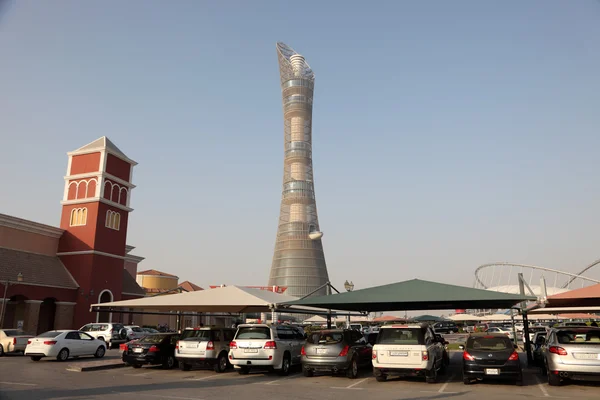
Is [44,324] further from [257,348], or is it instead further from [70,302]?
[257,348]

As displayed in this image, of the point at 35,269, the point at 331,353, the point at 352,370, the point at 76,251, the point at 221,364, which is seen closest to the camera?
the point at 331,353

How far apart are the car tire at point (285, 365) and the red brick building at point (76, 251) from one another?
23068 millimetres

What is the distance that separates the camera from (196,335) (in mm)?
18031

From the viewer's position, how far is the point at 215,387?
14.2 metres

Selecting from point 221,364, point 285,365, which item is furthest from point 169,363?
point 285,365

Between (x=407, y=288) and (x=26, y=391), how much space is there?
11909mm

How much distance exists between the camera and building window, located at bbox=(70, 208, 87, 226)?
1615 inches

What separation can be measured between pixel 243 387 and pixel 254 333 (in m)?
2.75

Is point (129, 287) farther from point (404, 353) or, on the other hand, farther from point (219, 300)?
point (404, 353)

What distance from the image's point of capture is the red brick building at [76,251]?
116ft

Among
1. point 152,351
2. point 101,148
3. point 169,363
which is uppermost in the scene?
point 101,148

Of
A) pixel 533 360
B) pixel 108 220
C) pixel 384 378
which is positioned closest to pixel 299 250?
pixel 108 220

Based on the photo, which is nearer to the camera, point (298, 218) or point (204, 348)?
point (204, 348)

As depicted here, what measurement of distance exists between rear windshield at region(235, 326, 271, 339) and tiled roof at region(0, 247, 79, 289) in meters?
23.0
